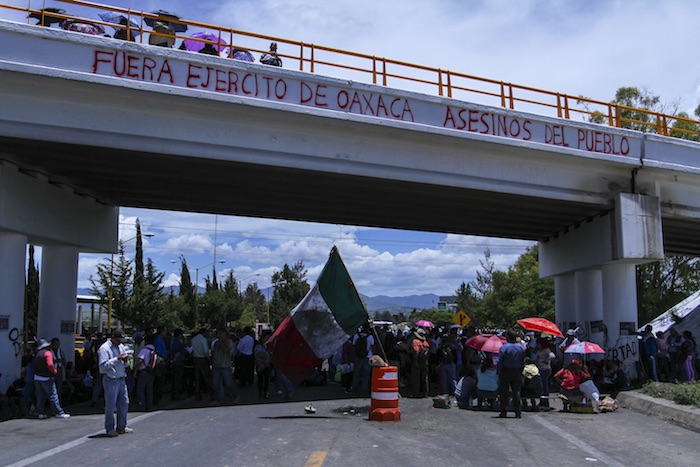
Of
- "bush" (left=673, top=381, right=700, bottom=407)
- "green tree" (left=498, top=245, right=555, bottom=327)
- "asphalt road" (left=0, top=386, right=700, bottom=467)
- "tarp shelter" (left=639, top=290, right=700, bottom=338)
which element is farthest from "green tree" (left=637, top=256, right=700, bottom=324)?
"asphalt road" (left=0, top=386, right=700, bottom=467)

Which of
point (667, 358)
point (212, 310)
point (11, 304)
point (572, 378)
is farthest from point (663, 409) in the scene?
point (212, 310)

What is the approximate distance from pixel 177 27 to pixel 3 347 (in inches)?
311

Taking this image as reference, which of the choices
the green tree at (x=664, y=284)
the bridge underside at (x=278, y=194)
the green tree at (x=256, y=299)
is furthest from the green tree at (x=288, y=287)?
the bridge underside at (x=278, y=194)

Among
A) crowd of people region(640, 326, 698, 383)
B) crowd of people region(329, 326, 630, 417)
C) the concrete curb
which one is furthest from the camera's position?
crowd of people region(640, 326, 698, 383)

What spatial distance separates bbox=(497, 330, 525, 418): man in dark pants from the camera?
42.1 ft

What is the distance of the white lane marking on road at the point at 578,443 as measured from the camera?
349 inches

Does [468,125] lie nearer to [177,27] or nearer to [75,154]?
[177,27]

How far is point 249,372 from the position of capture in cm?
1845

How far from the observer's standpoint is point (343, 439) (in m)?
10.1

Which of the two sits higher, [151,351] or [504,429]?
[151,351]

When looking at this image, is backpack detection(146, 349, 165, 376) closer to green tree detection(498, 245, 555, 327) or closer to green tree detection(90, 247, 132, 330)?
green tree detection(90, 247, 132, 330)

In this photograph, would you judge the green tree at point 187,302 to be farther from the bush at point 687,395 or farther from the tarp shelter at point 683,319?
the bush at point 687,395

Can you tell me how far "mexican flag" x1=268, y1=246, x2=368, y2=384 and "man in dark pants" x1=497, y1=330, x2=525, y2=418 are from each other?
2.77m

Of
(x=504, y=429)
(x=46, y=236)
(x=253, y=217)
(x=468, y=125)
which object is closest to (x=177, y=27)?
(x=46, y=236)
